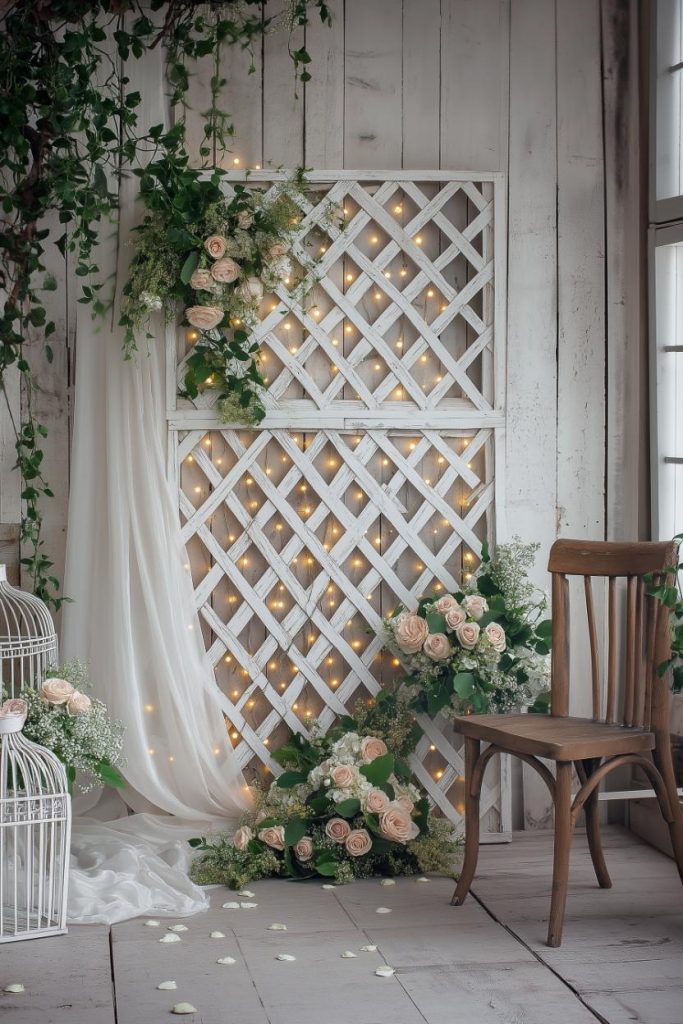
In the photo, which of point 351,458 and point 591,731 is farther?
point 351,458

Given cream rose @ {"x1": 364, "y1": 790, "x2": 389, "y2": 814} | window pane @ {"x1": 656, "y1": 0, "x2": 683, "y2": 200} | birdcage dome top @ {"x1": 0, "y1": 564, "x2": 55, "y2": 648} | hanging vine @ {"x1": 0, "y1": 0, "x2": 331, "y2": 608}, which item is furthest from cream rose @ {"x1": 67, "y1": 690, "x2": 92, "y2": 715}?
window pane @ {"x1": 656, "y1": 0, "x2": 683, "y2": 200}

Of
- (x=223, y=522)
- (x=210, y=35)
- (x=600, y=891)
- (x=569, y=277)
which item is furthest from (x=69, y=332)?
(x=600, y=891)

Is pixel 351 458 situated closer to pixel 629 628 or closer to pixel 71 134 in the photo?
pixel 629 628

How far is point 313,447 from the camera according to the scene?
126 inches

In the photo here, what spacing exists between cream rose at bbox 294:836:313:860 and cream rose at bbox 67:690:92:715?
0.69 meters

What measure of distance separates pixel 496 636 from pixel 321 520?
0.63m

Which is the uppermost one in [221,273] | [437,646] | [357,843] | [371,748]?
[221,273]

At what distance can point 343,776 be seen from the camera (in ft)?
9.61

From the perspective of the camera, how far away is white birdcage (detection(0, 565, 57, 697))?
2861 millimetres

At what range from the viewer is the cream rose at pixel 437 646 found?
3.00m

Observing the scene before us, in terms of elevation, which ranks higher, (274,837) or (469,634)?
(469,634)

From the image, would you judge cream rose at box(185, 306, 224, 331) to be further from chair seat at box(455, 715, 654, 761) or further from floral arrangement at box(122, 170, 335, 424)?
chair seat at box(455, 715, 654, 761)

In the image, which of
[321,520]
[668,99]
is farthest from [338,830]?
[668,99]

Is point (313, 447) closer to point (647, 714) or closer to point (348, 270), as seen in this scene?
point (348, 270)
